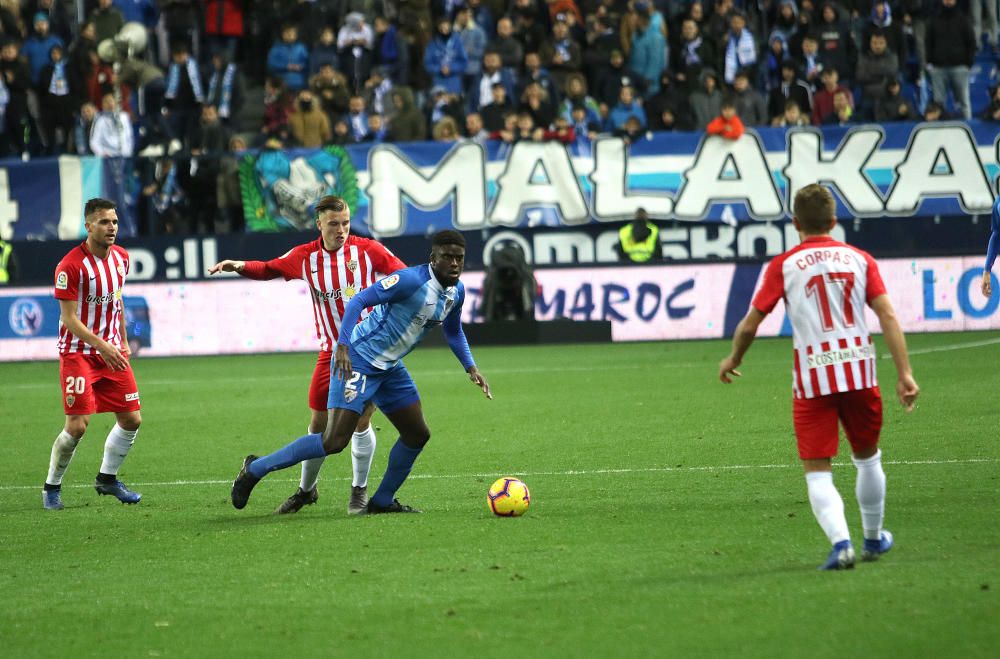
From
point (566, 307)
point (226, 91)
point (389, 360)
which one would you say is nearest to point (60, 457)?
point (389, 360)

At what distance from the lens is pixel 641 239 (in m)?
23.1

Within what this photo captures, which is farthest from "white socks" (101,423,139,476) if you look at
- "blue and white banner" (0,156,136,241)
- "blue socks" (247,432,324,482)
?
"blue and white banner" (0,156,136,241)

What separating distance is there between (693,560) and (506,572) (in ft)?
2.90

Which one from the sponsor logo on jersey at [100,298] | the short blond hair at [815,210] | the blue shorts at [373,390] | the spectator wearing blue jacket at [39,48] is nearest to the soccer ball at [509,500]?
the blue shorts at [373,390]

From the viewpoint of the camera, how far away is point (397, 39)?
25562 millimetres

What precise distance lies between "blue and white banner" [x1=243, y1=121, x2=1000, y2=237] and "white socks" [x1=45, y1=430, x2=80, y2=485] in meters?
14.0

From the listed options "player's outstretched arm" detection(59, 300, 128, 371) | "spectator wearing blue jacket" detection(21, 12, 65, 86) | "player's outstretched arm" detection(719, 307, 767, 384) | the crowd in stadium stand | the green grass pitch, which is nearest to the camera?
the green grass pitch

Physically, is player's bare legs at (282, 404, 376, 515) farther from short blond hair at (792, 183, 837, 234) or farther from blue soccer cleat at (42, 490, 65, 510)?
short blond hair at (792, 183, 837, 234)

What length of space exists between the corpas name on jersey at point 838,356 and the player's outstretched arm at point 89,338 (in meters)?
5.15

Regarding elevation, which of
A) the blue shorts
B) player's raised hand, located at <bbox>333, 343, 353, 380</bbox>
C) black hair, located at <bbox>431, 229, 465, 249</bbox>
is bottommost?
the blue shorts

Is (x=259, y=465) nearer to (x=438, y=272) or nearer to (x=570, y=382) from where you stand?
(x=438, y=272)

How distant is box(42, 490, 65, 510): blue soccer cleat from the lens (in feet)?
32.3

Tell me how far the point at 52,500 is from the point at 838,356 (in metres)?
5.74

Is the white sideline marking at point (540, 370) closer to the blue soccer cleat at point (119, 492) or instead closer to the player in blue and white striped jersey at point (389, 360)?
the blue soccer cleat at point (119, 492)
